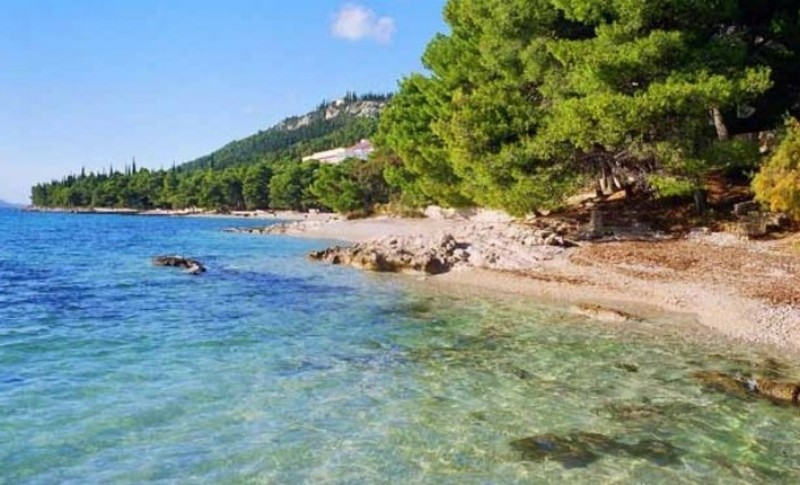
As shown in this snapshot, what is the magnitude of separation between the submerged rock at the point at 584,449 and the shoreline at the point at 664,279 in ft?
21.9

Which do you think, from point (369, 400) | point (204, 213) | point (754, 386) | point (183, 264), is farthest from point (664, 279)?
point (204, 213)

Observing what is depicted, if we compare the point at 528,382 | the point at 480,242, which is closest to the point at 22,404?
the point at 528,382

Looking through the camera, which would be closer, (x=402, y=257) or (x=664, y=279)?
(x=664, y=279)

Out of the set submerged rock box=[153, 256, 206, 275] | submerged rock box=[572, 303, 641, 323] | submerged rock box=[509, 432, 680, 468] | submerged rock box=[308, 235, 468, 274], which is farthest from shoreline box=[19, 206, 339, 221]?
submerged rock box=[509, 432, 680, 468]

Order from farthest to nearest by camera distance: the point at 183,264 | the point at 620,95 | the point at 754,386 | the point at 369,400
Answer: the point at 183,264 < the point at 620,95 < the point at 754,386 < the point at 369,400

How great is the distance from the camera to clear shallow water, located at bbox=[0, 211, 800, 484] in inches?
317

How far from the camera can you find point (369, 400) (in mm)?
10633

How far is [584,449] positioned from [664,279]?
12.8m

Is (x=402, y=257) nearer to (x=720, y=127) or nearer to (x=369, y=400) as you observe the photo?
(x=720, y=127)

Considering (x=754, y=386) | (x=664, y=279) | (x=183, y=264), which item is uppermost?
(x=664, y=279)

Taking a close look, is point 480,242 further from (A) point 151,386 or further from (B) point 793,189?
(A) point 151,386

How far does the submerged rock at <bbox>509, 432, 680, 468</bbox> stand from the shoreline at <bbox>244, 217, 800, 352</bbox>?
21.9 feet

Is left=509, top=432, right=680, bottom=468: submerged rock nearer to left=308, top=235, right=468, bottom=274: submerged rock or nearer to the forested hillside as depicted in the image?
left=308, top=235, right=468, bottom=274: submerged rock

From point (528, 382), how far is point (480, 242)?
1783 centimetres
